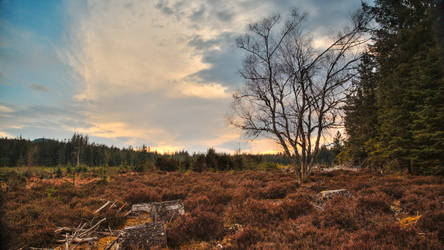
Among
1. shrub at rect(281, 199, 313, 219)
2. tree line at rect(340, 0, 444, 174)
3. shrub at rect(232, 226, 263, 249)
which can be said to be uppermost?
tree line at rect(340, 0, 444, 174)

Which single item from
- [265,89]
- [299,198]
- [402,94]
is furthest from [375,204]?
[402,94]

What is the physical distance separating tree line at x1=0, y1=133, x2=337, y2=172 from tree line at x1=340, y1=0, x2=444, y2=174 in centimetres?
461

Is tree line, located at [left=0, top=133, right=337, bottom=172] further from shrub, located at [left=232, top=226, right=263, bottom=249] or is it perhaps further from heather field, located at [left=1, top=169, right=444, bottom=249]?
shrub, located at [left=232, top=226, right=263, bottom=249]

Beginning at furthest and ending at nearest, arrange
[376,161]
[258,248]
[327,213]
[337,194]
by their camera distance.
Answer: [376,161]
[337,194]
[327,213]
[258,248]


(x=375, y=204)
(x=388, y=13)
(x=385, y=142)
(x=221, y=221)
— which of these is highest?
(x=388, y=13)

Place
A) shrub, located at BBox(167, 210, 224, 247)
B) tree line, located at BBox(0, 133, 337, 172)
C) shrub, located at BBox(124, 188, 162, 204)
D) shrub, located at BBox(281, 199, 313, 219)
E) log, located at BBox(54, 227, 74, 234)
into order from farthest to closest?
1. tree line, located at BBox(0, 133, 337, 172)
2. shrub, located at BBox(124, 188, 162, 204)
3. shrub, located at BBox(281, 199, 313, 219)
4. log, located at BBox(54, 227, 74, 234)
5. shrub, located at BBox(167, 210, 224, 247)

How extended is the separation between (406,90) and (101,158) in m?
82.0

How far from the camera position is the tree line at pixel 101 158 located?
28.4 m

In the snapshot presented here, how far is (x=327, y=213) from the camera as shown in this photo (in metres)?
6.20

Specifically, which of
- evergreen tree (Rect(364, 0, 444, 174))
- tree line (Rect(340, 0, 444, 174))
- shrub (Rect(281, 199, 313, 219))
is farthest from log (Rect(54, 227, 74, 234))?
evergreen tree (Rect(364, 0, 444, 174))

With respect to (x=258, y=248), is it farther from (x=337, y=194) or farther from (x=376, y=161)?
(x=376, y=161)

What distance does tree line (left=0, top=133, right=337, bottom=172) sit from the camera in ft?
93.1

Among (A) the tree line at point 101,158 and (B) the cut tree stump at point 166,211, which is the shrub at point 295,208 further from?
(A) the tree line at point 101,158

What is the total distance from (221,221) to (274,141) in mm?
8898
